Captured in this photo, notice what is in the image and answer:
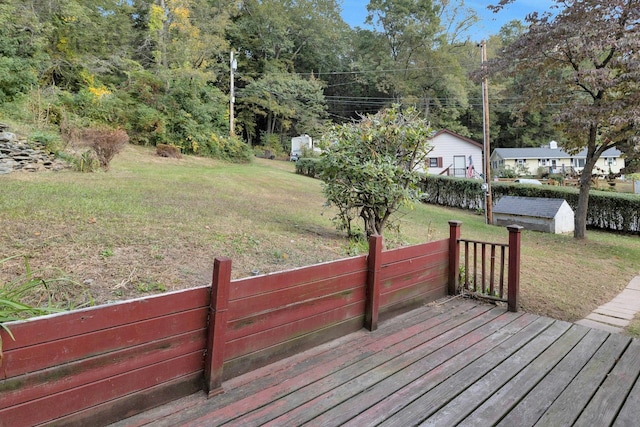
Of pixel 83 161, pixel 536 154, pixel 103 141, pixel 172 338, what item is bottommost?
pixel 172 338

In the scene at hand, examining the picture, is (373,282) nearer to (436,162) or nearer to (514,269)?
(514,269)

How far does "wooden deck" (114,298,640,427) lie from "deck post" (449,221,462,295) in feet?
2.92

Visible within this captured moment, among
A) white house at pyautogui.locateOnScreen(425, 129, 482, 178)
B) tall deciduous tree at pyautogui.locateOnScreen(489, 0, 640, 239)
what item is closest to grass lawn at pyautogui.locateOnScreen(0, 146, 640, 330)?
tall deciduous tree at pyautogui.locateOnScreen(489, 0, 640, 239)

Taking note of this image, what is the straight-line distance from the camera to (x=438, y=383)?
2.32 m

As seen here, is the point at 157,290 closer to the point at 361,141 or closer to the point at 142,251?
the point at 142,251

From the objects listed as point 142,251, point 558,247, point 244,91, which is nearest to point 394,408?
point 142,251

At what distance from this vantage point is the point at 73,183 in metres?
6.63

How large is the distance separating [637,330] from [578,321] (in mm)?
467

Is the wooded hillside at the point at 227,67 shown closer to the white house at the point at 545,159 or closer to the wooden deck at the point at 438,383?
the wooden deck at the point at 438,383

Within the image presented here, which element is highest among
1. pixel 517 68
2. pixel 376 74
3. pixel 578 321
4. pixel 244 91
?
pixel 376 74

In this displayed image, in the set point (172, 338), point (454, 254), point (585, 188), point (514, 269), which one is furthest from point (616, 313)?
point (585, 188)

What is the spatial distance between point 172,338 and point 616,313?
4683 millimetres

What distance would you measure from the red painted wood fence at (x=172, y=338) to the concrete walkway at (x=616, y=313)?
2438mm

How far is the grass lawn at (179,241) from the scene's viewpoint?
3.09 m
